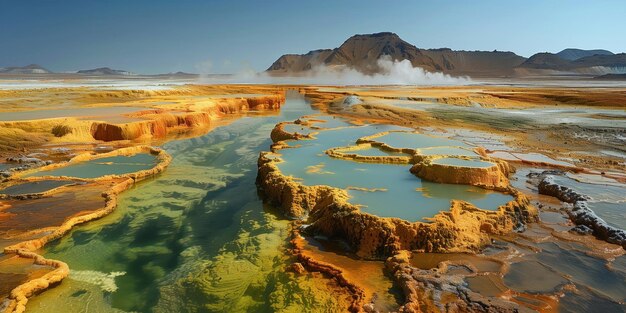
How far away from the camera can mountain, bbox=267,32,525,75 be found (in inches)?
3893

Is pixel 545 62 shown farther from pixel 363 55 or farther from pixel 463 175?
pixel 463 175

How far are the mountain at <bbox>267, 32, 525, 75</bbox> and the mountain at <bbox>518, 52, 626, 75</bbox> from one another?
4594 millimetres

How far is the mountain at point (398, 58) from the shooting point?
98.9m

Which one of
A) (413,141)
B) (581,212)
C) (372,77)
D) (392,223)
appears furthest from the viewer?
(372,77)

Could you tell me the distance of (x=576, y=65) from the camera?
98125 millimetres

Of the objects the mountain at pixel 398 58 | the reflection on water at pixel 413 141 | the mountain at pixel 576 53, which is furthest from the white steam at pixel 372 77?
the mountain at pixel 576 53

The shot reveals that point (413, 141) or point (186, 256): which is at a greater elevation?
point (413, 141)

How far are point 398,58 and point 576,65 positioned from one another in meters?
43.7

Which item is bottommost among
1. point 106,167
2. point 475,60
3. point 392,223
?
point 106,167

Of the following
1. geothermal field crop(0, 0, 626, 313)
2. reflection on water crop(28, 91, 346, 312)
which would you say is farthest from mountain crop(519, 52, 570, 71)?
reflection on water crop(28, 91, 346, 312)

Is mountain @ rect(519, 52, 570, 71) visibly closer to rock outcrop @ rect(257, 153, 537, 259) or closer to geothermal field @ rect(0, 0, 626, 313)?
geothermal field @ rect(0, 0, 626, 313)

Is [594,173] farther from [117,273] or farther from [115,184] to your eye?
[115,184]

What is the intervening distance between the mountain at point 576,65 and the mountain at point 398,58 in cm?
459

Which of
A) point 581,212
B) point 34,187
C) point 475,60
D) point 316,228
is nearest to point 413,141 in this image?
point 581,212
